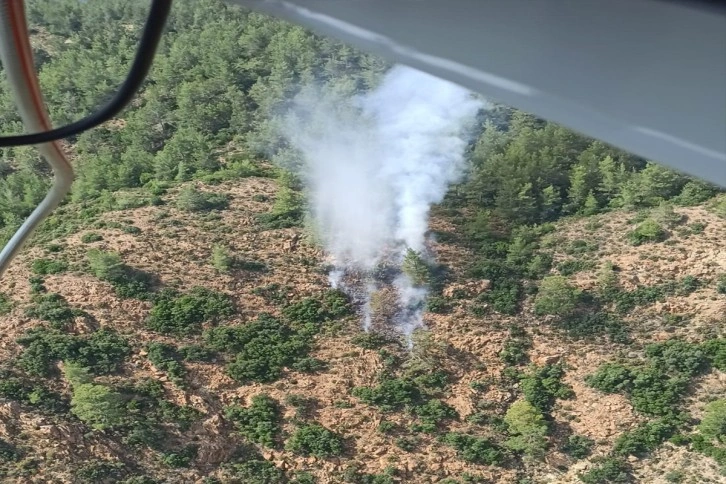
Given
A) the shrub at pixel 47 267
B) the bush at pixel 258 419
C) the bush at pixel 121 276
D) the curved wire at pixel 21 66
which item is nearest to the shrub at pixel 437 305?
the bush at pixel 258 419

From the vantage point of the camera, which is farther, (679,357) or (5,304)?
(5,304)

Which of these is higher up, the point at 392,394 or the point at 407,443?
the point at 392,394

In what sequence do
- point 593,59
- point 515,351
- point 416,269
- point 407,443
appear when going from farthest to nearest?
point 416,269 → point 515,351 → point 407,443 → point 593,59

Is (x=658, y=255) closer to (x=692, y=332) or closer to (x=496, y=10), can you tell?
(x=692, y=332)

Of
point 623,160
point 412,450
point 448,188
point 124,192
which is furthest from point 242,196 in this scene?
point 623,160

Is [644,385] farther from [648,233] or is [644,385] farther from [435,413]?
[435,413]

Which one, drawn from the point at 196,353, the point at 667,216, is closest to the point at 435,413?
the point at 196,353
